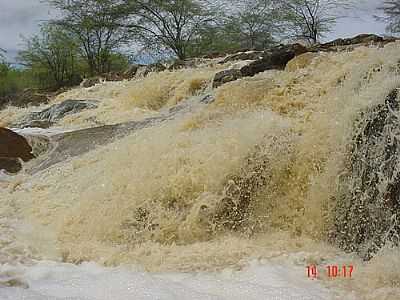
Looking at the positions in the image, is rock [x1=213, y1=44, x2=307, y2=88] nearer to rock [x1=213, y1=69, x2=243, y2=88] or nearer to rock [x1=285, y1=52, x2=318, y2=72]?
rock [x1=213, y1=69, x2=243, y2=88]

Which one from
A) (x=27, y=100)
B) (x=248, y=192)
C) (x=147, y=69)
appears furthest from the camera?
(x=27, y=100)

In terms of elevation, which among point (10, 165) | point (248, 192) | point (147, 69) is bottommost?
point (248, 192)

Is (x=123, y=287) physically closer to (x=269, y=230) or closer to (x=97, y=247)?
(x=97, y=247)

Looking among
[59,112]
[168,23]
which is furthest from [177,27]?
[59,112]

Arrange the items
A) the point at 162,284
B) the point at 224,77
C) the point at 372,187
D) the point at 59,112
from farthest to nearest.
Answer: the point at 59,112 < the point at 224,77 < the point at 372,187 < the point at 162,284

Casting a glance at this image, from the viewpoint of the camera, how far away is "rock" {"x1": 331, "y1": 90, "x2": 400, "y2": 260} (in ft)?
11.9

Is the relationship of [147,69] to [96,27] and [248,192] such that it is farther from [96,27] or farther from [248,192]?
[248,192]

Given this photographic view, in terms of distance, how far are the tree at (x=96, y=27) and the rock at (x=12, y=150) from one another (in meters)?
11.3

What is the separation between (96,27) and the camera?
1864 centimetres

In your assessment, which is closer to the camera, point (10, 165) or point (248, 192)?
point (248, 192)

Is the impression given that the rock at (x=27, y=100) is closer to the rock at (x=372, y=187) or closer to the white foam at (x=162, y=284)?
the white foam at (x=162, y=284)

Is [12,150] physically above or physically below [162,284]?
above
